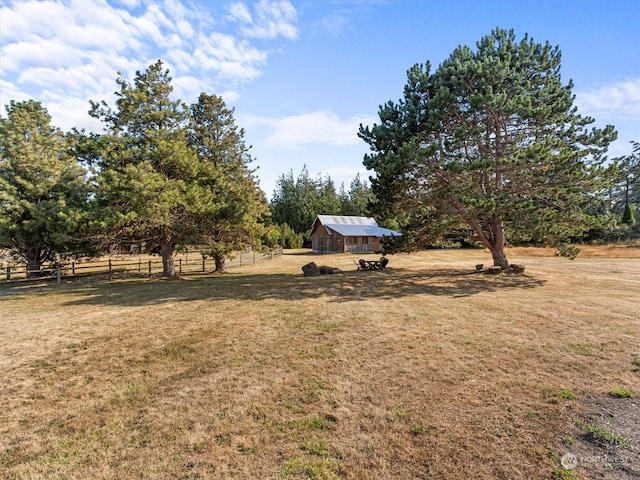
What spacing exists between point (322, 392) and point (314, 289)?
8.67 m

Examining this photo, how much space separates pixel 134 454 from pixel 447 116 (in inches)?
608

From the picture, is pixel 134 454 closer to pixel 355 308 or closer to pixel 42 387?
pixel 42 387

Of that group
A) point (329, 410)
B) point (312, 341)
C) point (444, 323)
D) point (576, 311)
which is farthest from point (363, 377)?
point (576, 311)

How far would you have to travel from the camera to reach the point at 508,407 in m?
4.02

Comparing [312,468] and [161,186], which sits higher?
[161,186]

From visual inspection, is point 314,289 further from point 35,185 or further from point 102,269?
point 102,269

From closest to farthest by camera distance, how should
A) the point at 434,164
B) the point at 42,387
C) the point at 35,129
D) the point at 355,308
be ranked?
the point at 42,387 → the point at 355,308 → the point at 434,164 → the point at 35,129

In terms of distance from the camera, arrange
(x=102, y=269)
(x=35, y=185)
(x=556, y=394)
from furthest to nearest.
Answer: (x=102, y=269), (x=35, y=185), (x=556, y=394)

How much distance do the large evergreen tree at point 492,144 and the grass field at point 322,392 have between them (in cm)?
582

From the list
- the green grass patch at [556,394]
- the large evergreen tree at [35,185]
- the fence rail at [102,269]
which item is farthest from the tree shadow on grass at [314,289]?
the green grass patch at [556,394]

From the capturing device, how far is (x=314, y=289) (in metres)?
13.2

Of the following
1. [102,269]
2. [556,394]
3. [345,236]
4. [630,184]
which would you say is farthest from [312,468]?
[630,184]

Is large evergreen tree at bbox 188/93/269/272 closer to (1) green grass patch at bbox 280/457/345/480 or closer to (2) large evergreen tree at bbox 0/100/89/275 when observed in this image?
(2) large evergreen tree at bbox 0/100/89/275

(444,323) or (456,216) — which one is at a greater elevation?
(456,216)
